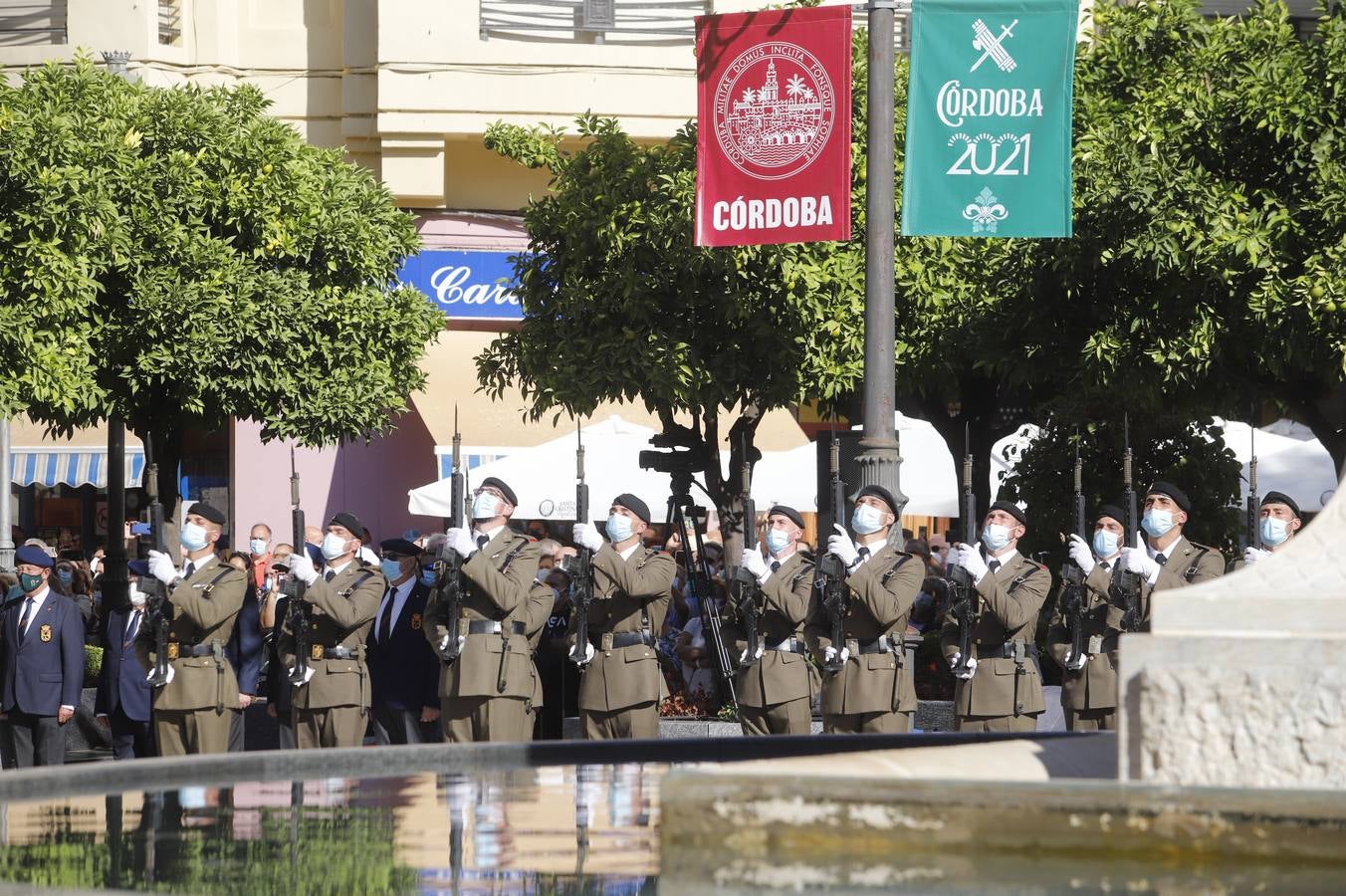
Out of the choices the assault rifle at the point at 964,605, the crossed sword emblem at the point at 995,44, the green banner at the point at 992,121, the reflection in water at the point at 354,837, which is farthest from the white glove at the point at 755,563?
the reflection in water at the point at 354,837

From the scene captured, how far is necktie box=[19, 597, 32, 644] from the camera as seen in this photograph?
12.0 metres

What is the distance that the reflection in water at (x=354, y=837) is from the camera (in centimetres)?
365

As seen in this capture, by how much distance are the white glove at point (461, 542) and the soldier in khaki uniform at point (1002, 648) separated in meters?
2.25

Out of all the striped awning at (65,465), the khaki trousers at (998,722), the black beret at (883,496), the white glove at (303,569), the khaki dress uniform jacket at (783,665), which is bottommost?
the khaki trousers at (998,722)

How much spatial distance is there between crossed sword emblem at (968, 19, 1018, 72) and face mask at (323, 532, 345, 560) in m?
3.95

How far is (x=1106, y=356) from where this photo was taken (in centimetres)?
1469

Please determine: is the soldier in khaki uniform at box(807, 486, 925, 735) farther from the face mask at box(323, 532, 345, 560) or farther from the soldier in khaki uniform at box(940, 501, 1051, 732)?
the face mask at box(323, 532, 345, 560)

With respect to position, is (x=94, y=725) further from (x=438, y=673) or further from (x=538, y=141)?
(x=538, y=141)

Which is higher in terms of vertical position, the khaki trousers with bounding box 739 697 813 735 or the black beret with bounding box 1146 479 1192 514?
the black beret with bounding box 1146 479 1192 514

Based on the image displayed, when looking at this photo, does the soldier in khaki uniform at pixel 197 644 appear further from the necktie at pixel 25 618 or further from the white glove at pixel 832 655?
the white glove at pixel 832 655

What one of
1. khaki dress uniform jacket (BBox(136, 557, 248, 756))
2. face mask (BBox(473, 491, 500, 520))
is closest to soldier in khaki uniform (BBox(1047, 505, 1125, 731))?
face mask (BBox(473, 491, 500, 520))

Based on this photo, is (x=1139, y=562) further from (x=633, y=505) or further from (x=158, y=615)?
(x=158, y=615)

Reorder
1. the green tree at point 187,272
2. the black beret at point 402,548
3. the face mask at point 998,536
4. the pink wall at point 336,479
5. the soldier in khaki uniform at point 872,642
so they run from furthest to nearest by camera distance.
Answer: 1. the pink wall at point 336,479
2. the green tree at point 187,272
3. the black beret at point 402,548
4. the face mask at point 998,536
5. the soldier in khaki uniform at point 872,642

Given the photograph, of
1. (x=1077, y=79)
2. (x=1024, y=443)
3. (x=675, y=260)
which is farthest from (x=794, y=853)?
(x=1024, y=443)
